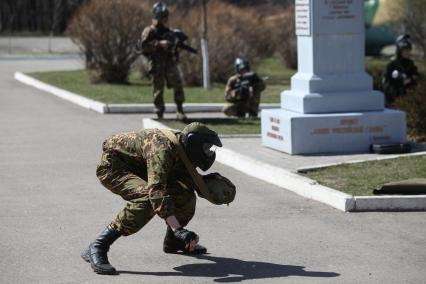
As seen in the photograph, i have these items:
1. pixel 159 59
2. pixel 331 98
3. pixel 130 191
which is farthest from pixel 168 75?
pixel 130 191

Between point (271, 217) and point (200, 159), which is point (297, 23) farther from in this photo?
point (200, 159)

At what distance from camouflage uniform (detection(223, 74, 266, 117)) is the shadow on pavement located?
10.1 metres

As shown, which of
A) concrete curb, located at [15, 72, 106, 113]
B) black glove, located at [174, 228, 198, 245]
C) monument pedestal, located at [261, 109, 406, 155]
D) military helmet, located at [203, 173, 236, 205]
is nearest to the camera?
black glove, located at [174, 228, 198, 245]

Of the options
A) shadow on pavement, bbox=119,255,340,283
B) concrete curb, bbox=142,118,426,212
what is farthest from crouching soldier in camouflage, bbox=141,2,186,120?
shadow on pavement, bbox=119,255,340,283

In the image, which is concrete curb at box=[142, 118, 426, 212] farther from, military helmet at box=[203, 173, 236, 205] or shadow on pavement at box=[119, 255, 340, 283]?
military helmet at box=[203, 173, 236, 205]

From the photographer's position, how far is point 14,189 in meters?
11.7

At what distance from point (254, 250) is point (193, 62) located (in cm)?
1684

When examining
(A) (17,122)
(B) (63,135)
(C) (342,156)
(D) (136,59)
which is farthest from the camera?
(D) (136,59)

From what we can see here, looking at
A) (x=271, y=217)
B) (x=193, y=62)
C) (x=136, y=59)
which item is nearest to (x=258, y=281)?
(x=271, y=217)

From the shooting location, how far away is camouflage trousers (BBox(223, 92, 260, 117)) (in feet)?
60.0

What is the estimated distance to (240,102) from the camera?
18.4 metres

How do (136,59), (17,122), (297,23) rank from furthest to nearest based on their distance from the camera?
(136,59) → (17,122) → (297,23)

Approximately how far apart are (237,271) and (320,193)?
3.02 m

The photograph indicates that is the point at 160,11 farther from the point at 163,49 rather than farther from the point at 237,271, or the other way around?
the point at 237,271
